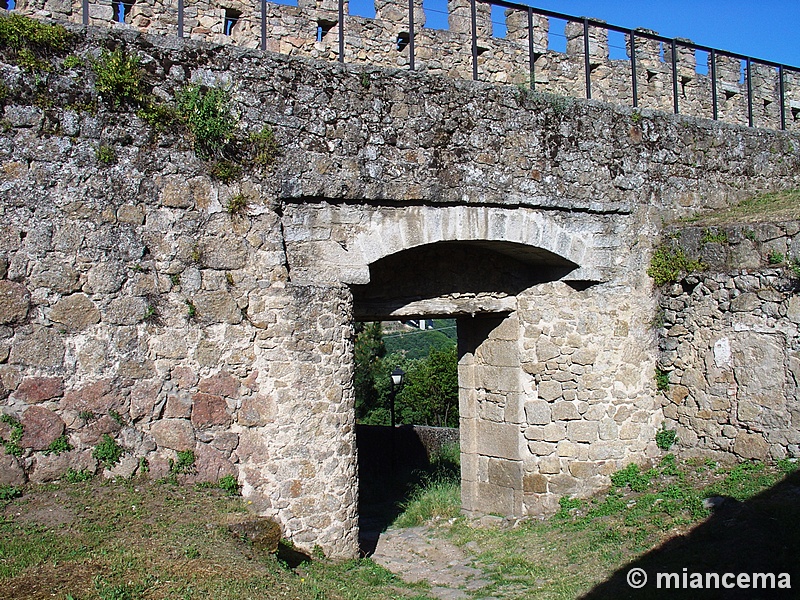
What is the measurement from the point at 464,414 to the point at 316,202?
3.33 meters

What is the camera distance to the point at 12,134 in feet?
17.3

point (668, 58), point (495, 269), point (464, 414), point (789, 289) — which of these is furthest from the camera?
point (668, 58)

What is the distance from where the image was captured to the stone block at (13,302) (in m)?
5.21

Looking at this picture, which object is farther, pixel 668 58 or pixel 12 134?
pixel 668 58

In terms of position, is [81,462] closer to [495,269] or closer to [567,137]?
[495,269]

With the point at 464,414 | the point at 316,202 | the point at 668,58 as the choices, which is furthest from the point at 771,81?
the point at 316,202

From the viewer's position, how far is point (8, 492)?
16.8 feet

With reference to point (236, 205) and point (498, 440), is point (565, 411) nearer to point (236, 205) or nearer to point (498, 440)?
point (498, 440)

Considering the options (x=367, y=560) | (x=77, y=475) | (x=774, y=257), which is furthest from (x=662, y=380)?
(x=77, y=475)

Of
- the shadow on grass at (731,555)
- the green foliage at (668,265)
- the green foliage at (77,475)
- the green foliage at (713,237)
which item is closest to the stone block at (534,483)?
the shadow on grass at (731,555)

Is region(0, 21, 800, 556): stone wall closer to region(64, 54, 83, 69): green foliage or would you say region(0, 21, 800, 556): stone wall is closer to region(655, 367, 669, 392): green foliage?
region(64, 54, 83, 69): green foliage

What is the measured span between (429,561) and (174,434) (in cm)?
274

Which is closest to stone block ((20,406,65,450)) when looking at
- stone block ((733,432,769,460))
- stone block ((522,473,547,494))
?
stone block ((522,473,547,494))

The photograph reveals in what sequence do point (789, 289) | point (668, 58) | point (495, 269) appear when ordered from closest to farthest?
point (789, 289)
point (495, 269)
point (668, 58)
